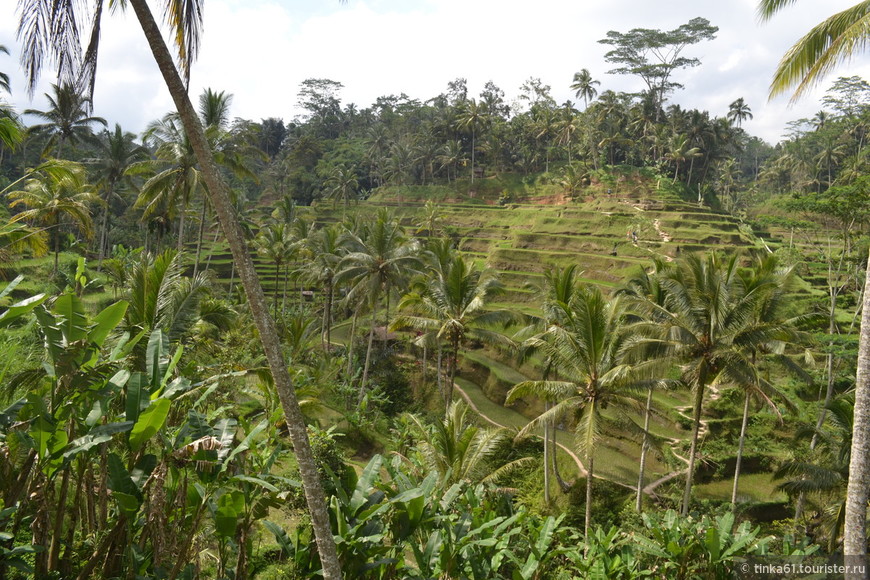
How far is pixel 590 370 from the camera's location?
524 inches

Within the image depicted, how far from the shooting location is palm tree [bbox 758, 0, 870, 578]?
641 centimetres

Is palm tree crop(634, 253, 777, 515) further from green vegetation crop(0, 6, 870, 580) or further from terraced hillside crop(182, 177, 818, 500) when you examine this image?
terraced hillside crop(182, 177, 818, 500)

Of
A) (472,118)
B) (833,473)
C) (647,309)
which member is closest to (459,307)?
(647,309)

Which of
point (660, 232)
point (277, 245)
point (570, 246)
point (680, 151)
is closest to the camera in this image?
point (277, 245)

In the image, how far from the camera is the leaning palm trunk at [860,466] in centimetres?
639

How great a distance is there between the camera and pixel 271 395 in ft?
40.3

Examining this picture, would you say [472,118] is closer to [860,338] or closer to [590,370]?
[590,370]

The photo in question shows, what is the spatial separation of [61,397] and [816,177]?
193 ft

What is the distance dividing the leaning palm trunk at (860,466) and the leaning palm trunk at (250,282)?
6318 mm

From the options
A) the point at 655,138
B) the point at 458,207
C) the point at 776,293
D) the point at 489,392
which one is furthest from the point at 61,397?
the point at 655,138

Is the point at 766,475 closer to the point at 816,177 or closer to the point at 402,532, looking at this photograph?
the point at 402,532

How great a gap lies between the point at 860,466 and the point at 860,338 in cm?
158

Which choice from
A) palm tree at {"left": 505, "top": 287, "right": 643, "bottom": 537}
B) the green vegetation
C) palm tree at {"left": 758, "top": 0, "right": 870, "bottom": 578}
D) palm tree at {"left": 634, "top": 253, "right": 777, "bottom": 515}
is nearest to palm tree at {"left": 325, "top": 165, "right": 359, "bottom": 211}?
the green vegetation

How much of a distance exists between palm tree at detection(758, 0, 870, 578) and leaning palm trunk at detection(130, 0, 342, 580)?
6.35m
